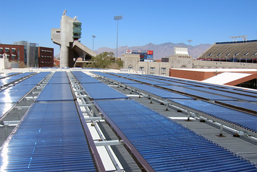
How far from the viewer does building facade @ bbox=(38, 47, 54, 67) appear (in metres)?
125

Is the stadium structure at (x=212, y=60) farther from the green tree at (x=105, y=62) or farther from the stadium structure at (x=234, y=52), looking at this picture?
the green tree at (x=105, y=62)

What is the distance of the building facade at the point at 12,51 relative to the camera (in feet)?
342

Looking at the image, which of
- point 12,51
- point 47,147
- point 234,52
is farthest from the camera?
point 234,52

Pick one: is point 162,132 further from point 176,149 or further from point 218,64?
point 218,64

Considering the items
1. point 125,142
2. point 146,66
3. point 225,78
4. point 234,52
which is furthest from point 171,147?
point 234,52

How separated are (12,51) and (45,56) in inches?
895

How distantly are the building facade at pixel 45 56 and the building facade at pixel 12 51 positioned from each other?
53.1ft

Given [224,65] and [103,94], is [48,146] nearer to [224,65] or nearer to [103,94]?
[103,94]

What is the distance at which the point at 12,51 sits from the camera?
10662 centimetres

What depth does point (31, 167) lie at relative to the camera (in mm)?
3564

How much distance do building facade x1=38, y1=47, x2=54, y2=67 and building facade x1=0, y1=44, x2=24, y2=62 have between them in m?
16.2

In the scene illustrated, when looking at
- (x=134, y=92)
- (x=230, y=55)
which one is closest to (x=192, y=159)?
(x=134, y=92)

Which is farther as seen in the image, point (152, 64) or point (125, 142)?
point (152, 64)

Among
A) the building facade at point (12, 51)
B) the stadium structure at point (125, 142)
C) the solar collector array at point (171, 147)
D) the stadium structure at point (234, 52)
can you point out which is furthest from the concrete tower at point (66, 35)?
the solar collector array at point (171, 147)
